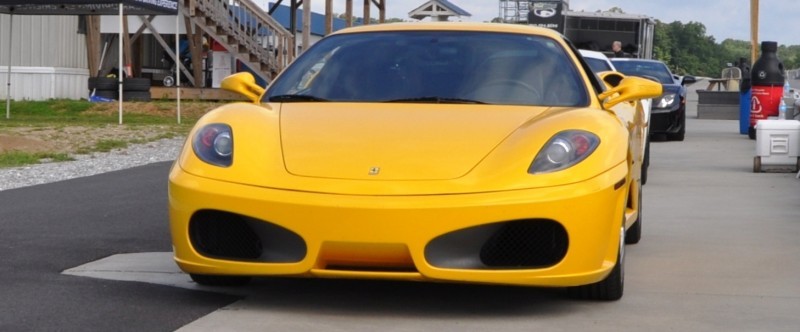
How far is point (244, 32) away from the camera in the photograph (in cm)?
3450

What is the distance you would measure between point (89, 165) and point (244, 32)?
19.0 m

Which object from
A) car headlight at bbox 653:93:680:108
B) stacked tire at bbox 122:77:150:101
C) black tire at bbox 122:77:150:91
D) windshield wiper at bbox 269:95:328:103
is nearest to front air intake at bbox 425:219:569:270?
windshield wiper at bbox 269:95:328:103

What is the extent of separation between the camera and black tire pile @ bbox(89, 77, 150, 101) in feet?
103

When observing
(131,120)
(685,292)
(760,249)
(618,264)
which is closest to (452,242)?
(618,264)

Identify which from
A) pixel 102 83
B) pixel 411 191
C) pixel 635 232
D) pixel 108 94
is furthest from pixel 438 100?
pixel 108 94

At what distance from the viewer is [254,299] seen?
6531mm

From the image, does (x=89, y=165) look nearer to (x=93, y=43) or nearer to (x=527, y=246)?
(x=527, y=246)

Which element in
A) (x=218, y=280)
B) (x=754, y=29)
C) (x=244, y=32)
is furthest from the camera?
(x=754, y=29)

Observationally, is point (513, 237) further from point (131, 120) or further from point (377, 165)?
point (131, 120)

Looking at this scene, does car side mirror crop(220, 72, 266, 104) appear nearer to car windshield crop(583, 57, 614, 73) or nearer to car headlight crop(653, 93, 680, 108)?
car windshield crop(583, 57, 614, 73)

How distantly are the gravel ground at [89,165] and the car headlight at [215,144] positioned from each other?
6711 millimetres

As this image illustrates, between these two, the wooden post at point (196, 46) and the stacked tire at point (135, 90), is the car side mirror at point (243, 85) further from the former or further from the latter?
the wooden post at point (196, 46)

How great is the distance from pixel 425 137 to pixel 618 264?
1.02 meters

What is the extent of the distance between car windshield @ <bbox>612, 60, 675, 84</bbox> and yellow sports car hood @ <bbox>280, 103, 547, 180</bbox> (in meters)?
16.7
